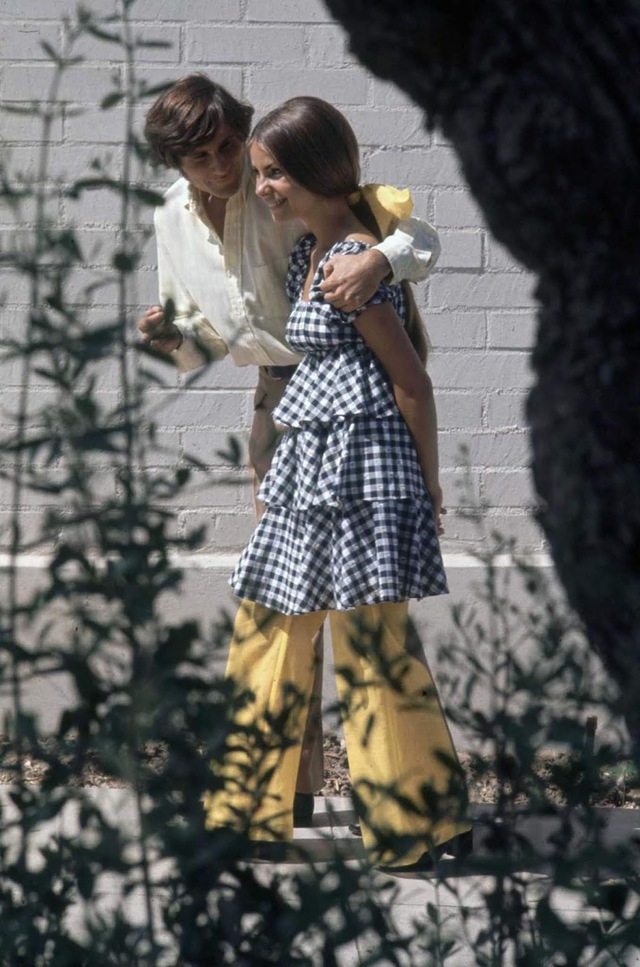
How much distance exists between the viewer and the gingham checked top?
12.0ft

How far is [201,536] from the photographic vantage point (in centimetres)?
183

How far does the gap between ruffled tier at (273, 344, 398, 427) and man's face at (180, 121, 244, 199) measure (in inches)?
20.5

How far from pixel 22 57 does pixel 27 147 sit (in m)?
0.28

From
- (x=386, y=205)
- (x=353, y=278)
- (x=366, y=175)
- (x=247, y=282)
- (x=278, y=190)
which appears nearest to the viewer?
(x=353, y=278)

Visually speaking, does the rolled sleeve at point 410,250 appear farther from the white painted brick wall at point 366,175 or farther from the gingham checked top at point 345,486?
the white painted brick wall at point 366,175

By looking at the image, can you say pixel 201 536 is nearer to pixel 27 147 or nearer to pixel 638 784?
pixel 638 784

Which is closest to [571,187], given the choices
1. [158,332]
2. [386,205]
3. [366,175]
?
[158,332]

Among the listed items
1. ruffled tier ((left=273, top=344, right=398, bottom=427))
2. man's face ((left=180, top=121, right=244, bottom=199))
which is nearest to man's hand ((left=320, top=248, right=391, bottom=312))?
ruffled tier ((left=273, top=344, right=398, bottom=427))

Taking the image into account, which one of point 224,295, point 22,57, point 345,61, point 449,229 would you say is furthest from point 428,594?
point 22,57

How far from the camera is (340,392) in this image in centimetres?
366

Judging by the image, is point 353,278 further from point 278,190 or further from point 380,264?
point 278,190

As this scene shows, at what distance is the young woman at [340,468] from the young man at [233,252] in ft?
0.36

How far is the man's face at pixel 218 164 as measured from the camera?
380cm

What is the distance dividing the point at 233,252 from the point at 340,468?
2.15 ft
